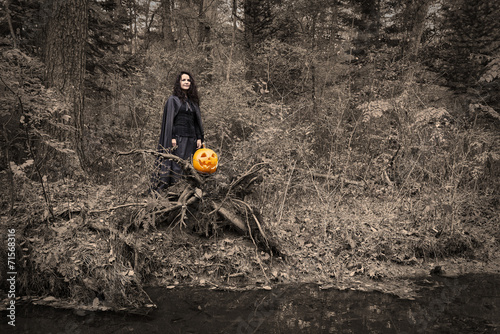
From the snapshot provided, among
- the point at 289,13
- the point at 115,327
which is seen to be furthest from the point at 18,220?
the point at 289,13

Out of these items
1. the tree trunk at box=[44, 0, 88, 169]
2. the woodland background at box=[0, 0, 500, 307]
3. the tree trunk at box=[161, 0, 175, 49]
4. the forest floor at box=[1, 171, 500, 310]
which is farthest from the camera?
the tree trunk at box=[161, 0, 175, 49]

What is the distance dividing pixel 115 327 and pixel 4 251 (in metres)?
1.39

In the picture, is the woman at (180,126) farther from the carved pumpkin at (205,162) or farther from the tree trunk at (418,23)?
the tree trunk at (418,23)

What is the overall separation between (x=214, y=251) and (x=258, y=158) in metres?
1.83

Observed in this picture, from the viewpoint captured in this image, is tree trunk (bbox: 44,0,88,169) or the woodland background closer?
the woodland background

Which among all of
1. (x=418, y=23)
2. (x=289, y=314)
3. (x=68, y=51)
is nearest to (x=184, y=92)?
(x=68, y=51)

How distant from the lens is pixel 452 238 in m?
5.82

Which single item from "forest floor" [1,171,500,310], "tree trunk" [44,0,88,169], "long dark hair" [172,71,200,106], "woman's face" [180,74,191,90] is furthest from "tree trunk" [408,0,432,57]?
"tree trunk" [44,0,88,169]

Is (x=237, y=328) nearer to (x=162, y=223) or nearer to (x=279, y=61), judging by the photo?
(x=162, y=223)

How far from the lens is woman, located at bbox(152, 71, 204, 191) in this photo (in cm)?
561

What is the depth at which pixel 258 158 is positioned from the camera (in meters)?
6.00

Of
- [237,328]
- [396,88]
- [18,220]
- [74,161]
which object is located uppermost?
[396,88]

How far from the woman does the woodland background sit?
38 centimetres

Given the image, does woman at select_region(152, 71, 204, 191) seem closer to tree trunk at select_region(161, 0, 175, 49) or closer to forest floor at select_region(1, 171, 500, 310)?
forest floor at select_region(1, 171, 500, 310)
